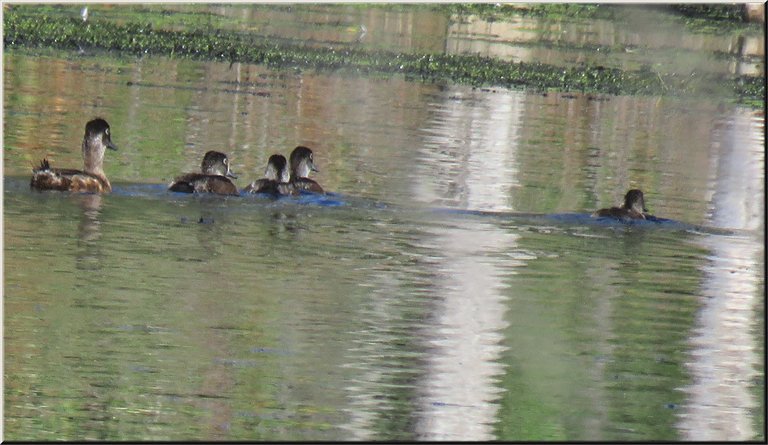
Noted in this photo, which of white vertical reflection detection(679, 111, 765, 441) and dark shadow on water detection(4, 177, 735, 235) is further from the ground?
dark shadow on water detection(4, 177, 735, 235)

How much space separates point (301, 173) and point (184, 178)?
5.31 feet

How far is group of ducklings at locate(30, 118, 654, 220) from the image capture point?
12984 millimetres

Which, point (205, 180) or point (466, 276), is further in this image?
point (205, 180)

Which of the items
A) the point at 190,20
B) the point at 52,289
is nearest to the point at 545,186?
the point at 52,289

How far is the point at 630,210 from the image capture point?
1355cm

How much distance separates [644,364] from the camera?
8727 mm

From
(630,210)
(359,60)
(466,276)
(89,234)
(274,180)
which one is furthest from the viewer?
(359,60)

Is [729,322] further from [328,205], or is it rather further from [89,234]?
[328,205]

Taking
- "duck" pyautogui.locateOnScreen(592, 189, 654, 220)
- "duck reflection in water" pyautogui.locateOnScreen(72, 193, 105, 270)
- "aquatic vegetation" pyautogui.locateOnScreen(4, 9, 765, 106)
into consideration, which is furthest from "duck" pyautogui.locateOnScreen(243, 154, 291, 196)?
"aquatic vegetation" pyautogui.locateOnScreen(4, 9, 765, 106)

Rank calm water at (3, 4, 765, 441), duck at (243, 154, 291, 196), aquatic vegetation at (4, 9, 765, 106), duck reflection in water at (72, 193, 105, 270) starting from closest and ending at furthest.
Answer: calm water at (3, 4, 765, 441) < duck reflection in water at (72, 193, 105, 270) < duck at (243, 154, 291, 196) < aquatic vegetation at (4, 9, 765, 106)

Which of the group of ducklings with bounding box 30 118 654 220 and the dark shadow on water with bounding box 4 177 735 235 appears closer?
the group of ducklings with bounding box 30 118 654 220

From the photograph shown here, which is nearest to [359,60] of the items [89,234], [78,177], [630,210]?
[630,210]

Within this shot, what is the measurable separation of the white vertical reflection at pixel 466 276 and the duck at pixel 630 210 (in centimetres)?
78

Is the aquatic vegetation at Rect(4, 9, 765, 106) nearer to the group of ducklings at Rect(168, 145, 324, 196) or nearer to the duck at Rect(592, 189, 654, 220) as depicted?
the group of ducklings at Rect(168, 145, 324, 196)
